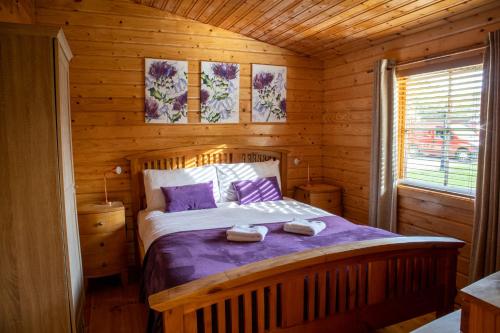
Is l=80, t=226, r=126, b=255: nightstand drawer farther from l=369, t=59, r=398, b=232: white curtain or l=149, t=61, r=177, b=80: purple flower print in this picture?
l=369, t=59, r=398, b=232: white curtain

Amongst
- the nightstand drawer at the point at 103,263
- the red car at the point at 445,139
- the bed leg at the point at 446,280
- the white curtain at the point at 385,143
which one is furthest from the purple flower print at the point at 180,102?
the bed leg at the point at 446,280

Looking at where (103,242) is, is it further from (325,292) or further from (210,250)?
(325,292)

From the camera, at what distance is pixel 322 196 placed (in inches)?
156

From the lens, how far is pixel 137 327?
2551mm

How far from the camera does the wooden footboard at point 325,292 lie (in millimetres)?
1586

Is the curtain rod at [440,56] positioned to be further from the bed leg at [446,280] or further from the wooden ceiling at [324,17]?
the bed leg at [446,280]

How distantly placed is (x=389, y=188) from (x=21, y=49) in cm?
302

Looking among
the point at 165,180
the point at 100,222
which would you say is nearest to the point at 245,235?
the point at 165,180

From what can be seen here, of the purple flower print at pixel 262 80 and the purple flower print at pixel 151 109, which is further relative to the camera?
the purple flower print at pixel 262 80

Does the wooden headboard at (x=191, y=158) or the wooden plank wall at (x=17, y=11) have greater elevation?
the wooden plank wall at (x=17, y=11)

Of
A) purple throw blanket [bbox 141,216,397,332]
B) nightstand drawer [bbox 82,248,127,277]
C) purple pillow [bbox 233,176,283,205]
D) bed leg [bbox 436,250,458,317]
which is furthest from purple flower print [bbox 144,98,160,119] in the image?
bed leg [bbox 436,250,458,317]

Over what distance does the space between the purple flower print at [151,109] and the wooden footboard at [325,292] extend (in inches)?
90.6

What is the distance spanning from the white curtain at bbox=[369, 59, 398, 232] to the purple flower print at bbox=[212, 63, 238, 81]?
1.43 metres

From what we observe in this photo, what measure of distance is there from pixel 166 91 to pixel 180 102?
0.57 feet
